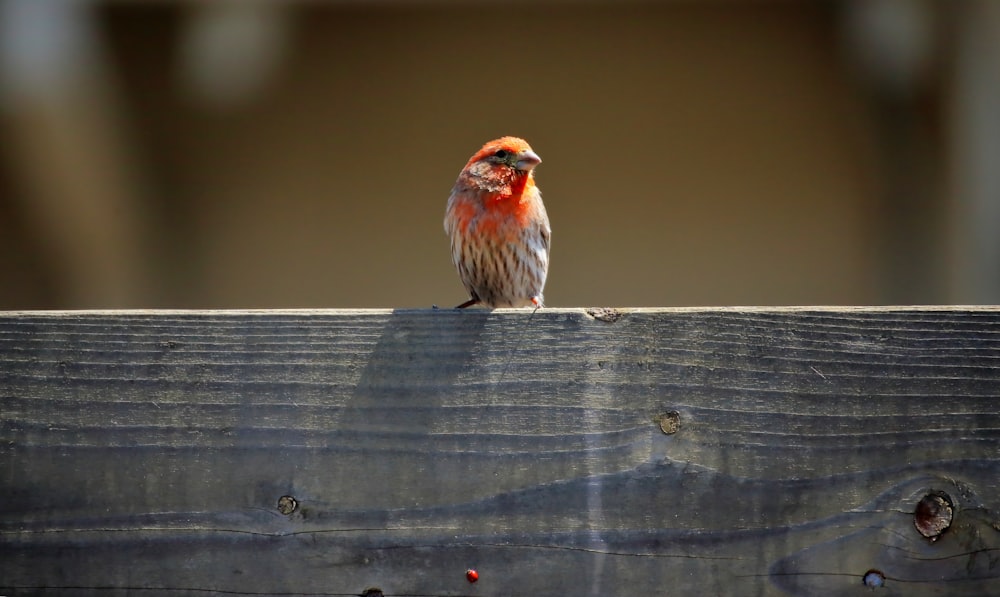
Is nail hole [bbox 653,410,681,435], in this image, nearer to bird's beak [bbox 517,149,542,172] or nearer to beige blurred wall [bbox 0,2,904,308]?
bird's beak [bbox 517,149,542,172]

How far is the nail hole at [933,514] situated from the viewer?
189cm

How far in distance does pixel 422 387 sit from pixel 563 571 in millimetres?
420

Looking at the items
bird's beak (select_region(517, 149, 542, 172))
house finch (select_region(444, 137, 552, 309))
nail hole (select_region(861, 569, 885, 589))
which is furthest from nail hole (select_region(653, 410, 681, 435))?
bird's beak (select_region(517, 149, 542, 172))

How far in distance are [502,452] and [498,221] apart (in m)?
1.76

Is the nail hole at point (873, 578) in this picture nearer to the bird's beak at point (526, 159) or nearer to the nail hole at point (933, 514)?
the nail hole at point (933, 514)

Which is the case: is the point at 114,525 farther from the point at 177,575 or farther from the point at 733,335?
the point at 733,335

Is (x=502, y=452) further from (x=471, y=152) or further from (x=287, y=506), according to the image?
(x=471, y=152)

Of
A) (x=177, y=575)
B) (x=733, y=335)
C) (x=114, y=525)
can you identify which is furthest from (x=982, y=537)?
(x=114, y=525)

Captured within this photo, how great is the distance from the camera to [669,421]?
6.30ft

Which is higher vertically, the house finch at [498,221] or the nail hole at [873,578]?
the house finch at [498,221]

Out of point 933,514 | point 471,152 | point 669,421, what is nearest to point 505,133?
point 471,152

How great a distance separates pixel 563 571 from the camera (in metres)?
1.88

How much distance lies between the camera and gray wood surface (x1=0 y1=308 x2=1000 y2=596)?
188 centimetres

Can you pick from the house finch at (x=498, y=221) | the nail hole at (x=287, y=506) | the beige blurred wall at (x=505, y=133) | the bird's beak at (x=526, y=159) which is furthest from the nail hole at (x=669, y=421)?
the beige blurred wall at (x=505, y=133)
